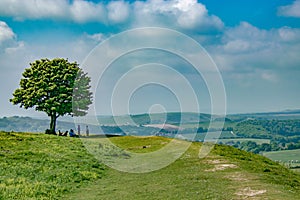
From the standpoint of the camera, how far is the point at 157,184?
1086 inches

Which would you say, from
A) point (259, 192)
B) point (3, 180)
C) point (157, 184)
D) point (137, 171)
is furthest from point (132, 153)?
point (259, 192)

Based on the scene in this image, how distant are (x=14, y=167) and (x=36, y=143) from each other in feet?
59.6

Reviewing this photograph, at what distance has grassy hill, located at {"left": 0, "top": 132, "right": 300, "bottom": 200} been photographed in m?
22.8

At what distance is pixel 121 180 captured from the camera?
3041cm

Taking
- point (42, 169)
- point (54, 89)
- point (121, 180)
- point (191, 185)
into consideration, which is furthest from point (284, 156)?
point (42, 169)

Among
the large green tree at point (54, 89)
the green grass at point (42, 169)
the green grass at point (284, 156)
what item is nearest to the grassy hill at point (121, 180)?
the green grass at point (42, 169)

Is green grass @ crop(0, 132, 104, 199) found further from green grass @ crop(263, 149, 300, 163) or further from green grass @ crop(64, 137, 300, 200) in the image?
green grass @ crop(263, 149, 300, 163)

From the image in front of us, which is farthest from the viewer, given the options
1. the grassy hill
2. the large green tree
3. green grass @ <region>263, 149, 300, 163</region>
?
green grass @ <region>263, 149, 300, 163</region>

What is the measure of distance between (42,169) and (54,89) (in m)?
47.7

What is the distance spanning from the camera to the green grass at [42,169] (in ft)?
75.7

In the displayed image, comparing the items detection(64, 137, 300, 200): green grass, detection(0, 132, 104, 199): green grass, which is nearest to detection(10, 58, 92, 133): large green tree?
detection(0, 132, 104, 199): green grass

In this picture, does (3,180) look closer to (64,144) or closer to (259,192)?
(259,192)

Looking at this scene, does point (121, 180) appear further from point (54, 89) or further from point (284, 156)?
point (284, 156)

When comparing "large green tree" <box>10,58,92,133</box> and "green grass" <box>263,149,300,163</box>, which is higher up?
"large green tree" <box>10,58,92,133</box>
